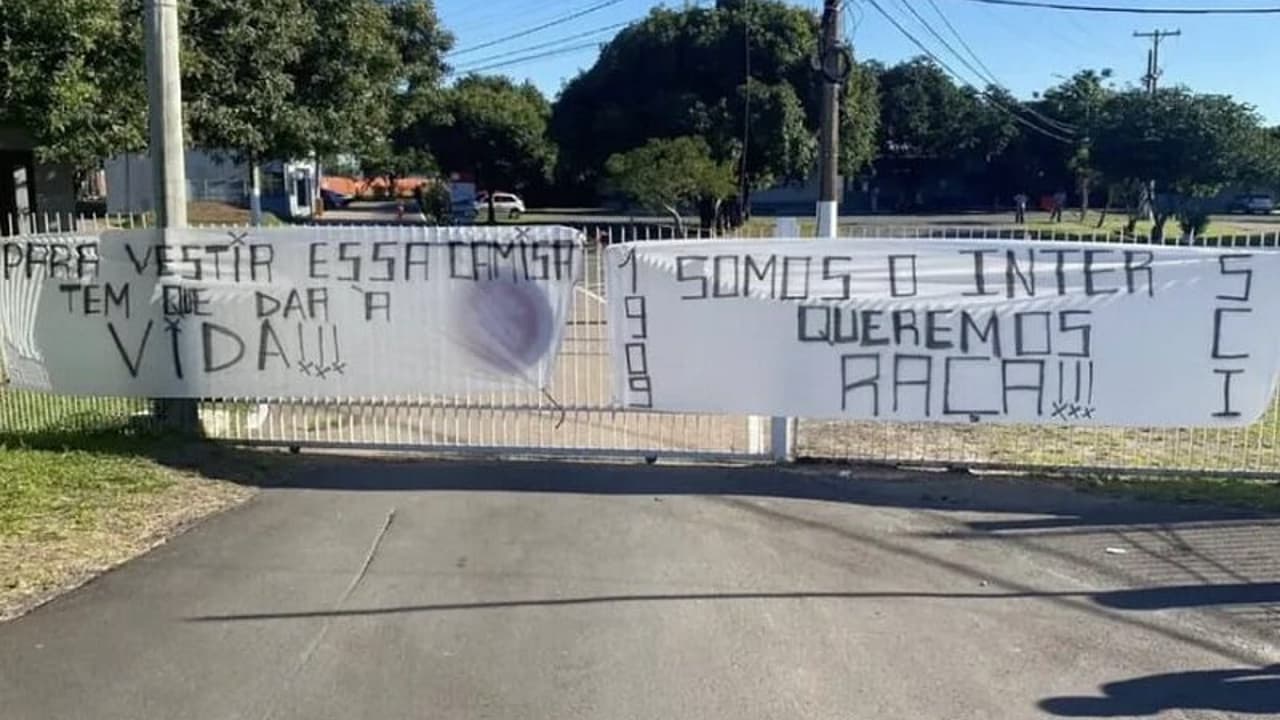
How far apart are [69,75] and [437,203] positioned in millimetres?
37702

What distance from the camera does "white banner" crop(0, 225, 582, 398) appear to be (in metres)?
7.71

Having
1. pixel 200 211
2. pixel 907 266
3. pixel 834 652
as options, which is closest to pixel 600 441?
pixel 907 266

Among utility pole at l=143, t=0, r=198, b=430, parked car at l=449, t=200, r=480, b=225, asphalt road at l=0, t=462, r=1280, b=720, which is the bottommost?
asphalt road at l=0, t=462, r=1280, b=720

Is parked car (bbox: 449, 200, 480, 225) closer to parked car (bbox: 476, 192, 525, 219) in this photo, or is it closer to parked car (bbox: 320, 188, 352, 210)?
parked car (bbox: 476, 192, 525, 219)

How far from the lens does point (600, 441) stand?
30.0 ft

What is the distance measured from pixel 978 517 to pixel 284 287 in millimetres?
5028

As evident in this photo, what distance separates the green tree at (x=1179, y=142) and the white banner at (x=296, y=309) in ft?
119

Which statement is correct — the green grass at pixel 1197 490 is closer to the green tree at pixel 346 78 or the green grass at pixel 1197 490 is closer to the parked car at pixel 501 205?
the green tree at pixel 346 78

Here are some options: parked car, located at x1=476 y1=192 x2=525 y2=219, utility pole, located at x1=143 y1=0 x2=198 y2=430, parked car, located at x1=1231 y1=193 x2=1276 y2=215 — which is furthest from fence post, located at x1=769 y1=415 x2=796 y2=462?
parked car, located at x1=1231 y1=193 x2=1276 y2=215

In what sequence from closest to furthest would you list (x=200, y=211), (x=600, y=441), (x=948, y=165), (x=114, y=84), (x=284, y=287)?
(x=284, y=287) < (x=600, y=441) < (x=114, y=84) < (x=200, y=211) < (x=948, y=165)

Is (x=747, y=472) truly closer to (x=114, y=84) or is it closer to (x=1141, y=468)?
(x=1141, y=468)

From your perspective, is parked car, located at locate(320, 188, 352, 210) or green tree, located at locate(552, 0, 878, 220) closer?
green tree, located at locate(552, 0, 878, 220)

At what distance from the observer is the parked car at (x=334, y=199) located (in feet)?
228

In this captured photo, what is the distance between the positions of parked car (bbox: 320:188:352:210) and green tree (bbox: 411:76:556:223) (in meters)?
17.9
